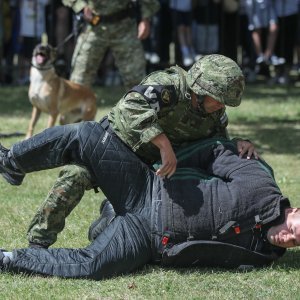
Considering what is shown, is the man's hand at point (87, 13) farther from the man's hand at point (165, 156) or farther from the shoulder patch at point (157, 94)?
the man's hand at point (165, 156)

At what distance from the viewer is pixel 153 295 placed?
4.25 metres

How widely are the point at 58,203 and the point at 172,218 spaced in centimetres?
63

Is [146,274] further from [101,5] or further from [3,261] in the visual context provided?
[101,5]

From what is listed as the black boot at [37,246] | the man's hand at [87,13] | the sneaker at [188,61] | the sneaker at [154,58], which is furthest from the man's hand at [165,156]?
the sneaker at [154,58]

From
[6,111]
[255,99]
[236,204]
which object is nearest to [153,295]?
[236,204]

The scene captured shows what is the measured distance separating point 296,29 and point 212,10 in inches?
54.3

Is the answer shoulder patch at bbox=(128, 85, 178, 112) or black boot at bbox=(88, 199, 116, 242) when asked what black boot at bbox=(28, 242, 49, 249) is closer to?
black boot at bbox=(88, 199, 116, 242)

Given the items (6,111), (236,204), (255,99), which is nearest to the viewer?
(236,204)

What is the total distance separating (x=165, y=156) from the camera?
453cm

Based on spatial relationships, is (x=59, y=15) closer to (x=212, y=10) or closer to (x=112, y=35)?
(x=212, y=10)

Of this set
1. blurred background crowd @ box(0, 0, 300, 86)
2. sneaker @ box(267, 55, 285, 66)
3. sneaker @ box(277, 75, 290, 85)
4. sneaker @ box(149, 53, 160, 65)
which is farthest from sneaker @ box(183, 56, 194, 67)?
sneaker @ box(277, 75, 290, 85)

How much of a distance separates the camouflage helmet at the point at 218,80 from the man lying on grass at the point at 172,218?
357 mm

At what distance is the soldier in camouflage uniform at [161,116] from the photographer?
4.58 metres

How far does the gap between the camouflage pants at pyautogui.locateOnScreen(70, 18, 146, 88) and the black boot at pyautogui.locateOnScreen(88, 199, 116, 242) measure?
3896 mm
